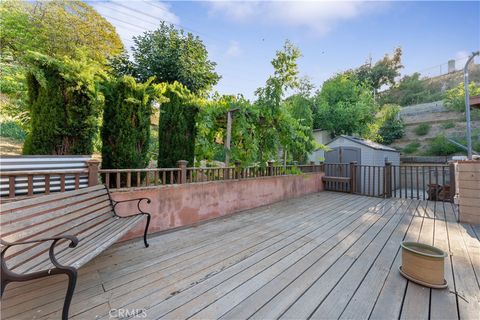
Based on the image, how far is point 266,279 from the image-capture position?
179cm

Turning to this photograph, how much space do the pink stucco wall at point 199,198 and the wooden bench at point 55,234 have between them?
0.67 metres

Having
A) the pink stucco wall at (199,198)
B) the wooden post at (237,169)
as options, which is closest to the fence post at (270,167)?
the pink stucco wall at (199,198)

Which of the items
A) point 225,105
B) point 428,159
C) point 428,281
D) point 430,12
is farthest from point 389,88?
point 428,281

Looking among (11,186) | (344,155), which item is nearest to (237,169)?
(11,186)

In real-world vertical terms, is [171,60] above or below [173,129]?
above

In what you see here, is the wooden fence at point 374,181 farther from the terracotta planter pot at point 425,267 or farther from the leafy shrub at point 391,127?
the leafy shrub at point 391,127

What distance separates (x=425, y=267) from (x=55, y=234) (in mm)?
2935

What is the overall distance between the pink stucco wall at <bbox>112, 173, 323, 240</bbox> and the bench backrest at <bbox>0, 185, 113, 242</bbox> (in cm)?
58

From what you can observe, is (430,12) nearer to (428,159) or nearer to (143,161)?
(143,161)

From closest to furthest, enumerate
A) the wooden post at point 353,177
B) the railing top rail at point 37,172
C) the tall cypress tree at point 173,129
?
the railing top rail at point 37,172 < the tall cypress tree at point 173,129 < the wooden post at point 353,177

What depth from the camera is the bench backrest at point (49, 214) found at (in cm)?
134

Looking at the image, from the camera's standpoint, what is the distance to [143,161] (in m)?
3.37

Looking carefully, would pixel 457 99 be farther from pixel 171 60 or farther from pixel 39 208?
pixel 39 208

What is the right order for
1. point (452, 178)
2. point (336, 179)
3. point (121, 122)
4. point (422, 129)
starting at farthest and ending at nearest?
point (422, 129) → point (336, 179) → point (452, 178) → point (121, 122)
